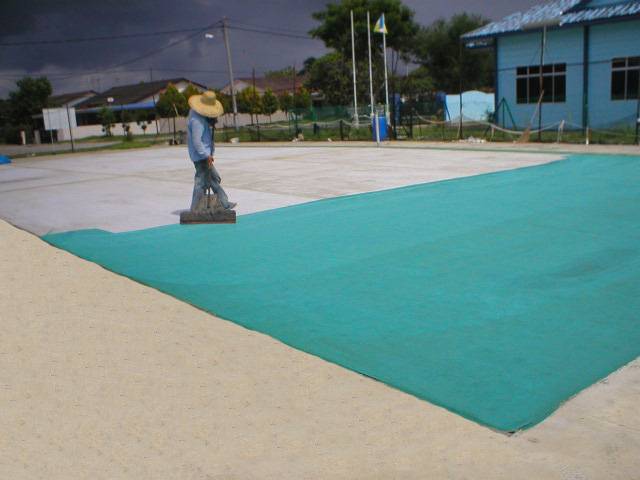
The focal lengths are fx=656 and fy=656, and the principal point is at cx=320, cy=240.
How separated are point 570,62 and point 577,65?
0.37m

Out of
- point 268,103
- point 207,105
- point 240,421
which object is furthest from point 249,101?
point 240,421

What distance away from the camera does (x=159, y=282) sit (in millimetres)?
7477

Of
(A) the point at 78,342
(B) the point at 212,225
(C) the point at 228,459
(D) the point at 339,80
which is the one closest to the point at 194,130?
(B) the point at 212,225

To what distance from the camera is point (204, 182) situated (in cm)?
1089

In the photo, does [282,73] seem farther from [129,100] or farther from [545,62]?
[545,62]

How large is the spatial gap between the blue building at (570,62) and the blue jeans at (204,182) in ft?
58.6

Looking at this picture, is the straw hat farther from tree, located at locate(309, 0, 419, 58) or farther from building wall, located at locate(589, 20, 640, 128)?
tree, located at locate(309, 0, 419, 58)

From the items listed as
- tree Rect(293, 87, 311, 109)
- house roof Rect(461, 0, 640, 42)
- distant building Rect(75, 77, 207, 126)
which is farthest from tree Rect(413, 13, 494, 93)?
house roof Rect(461, 0, 640, 42)

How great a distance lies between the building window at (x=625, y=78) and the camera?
2705 cm

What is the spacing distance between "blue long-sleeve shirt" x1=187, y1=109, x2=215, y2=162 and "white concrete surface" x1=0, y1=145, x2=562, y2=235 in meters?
1.51

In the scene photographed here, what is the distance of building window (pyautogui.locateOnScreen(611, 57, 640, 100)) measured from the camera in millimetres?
27047

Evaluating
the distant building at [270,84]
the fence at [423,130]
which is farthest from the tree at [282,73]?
the fence at [423,130]

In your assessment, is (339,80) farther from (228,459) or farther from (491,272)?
(228,459)

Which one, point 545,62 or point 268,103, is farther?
point 268,103
